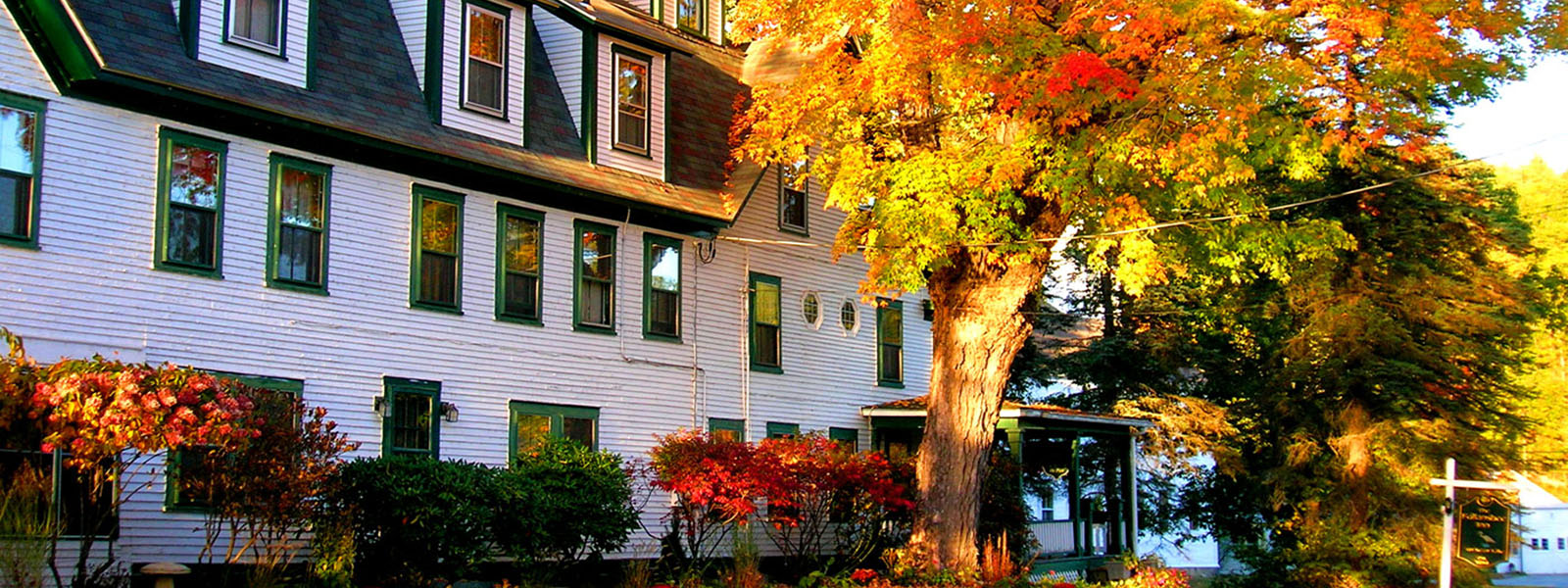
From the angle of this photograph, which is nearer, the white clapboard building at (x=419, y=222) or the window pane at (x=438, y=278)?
the white clapboard building at (x=419, y=222)

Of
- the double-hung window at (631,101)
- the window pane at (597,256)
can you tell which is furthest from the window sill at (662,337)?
the double-hung window at (631,101)

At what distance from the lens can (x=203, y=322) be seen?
16875 millimetres

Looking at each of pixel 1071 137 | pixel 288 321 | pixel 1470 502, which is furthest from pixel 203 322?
pixel 1470 502

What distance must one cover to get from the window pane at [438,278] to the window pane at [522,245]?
0.98m

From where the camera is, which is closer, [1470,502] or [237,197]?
[237,197]

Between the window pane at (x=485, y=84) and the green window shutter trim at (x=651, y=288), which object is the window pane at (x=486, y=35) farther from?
the green window shutter trim at (x=651, y=288)

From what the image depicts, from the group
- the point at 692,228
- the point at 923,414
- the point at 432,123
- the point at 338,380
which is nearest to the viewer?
the point at 338,380

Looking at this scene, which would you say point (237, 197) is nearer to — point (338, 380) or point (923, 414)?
point (338, 380)

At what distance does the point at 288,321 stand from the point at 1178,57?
39.5ft

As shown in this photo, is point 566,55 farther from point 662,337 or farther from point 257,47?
point 257,47

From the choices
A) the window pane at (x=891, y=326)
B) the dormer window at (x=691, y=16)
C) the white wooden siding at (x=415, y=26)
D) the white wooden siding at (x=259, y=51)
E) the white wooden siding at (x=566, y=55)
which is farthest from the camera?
the window pane at (x=891, y=326)

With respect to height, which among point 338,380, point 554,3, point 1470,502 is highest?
point 554,3

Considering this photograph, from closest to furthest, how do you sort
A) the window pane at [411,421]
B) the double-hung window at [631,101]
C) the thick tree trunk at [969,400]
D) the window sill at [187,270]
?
the window sill at [187,270]
the window pane at [411,421]
the thick tree trunk at [969,400]
the double-hung window at [631,101]

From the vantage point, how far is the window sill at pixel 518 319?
20.5 metres
